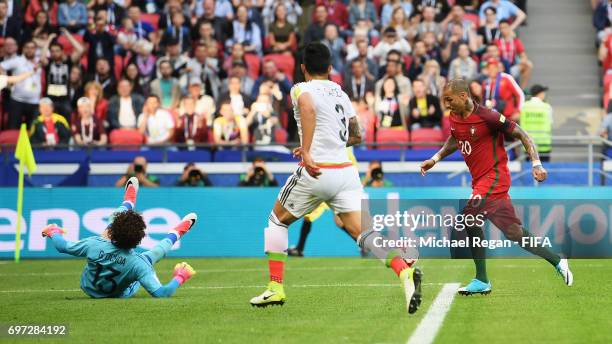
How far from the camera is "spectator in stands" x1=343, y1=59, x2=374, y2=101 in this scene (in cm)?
2397

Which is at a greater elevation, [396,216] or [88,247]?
[88,247]

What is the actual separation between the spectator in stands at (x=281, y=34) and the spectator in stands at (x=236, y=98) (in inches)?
87.8

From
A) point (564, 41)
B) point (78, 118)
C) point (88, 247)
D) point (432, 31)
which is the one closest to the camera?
point (88, 247)

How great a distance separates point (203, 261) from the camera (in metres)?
19.5

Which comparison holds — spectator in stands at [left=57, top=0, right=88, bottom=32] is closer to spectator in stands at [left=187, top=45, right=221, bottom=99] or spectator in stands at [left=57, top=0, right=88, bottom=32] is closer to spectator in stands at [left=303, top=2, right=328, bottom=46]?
spectator in stands at [left=187, top=45, right=221, bottom=99]

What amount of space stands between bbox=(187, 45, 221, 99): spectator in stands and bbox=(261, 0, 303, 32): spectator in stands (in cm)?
173

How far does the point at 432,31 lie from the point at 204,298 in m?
14.0

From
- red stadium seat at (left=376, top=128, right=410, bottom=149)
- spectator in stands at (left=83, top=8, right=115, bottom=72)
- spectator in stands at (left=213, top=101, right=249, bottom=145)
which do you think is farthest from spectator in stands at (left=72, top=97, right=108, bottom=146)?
red stadium seat at (left=376, top=128, right=410, bottom=149)

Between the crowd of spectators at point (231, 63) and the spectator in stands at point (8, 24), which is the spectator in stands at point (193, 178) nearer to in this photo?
the crowd of spectators at point (231, 63)

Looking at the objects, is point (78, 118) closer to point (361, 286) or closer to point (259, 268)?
point (259, 268)

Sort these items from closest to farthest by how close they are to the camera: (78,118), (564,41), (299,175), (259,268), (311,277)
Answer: (299,175) < (311,277) < (259,268) < (78,118) < (564,41)

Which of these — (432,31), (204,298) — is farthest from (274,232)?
(432,31)

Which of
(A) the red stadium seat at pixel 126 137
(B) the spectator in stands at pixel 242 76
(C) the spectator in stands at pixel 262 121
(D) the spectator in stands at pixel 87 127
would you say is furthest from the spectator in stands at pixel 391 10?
(D) the spectator in stands at pixel 87 127

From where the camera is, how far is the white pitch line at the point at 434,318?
349 inches
